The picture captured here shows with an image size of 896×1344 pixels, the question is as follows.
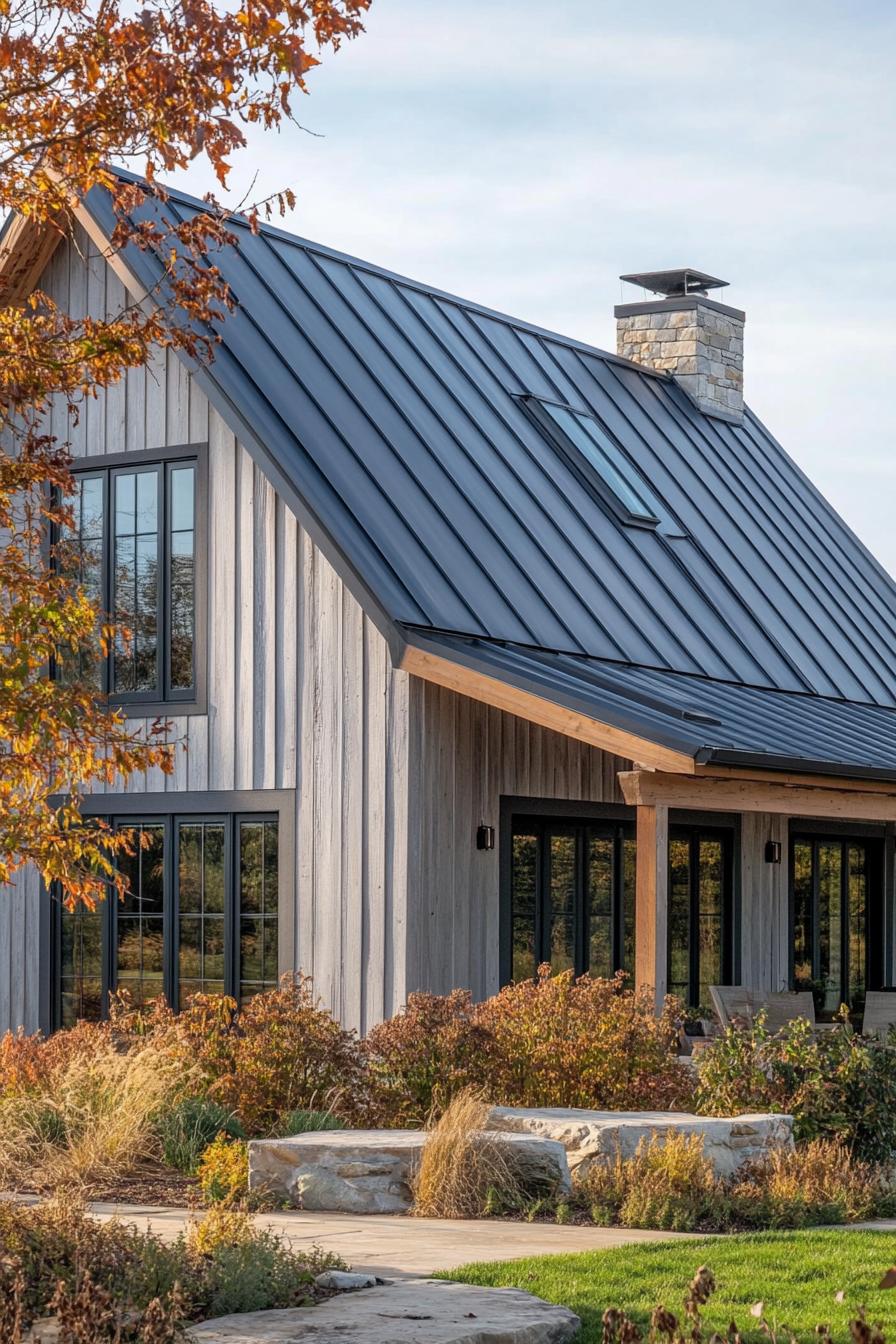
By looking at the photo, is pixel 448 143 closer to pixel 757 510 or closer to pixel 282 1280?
pixel 757 510

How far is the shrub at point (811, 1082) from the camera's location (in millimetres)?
10875

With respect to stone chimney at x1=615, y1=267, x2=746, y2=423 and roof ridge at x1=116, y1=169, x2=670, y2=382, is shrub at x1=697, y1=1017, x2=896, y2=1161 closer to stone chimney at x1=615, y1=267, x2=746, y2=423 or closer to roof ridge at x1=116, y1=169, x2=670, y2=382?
roof ridge at x1=116, y1=169, x2=670, y2=382

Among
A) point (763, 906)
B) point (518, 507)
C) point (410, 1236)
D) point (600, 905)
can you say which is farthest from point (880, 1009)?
point (410, 1236)

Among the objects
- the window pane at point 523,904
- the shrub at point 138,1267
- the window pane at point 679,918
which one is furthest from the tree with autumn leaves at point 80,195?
the window pane at point 679,918

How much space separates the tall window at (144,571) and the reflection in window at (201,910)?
1.04 m

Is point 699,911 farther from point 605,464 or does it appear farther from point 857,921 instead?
point 605,464

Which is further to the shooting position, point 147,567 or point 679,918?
point 679,918

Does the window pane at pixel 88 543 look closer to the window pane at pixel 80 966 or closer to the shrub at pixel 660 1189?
the window pane at pixel 80 966

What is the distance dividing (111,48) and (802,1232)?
5.85m

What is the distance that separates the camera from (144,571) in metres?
15.0

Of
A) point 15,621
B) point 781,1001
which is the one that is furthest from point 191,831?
point 15,621

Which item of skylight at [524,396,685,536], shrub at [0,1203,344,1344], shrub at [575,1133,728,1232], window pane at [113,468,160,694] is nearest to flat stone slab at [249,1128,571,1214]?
shrub at [575,1133,728,1232]

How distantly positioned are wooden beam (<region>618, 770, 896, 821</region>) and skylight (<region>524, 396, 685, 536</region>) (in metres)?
3.45

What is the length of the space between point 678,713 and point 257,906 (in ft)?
11.1
